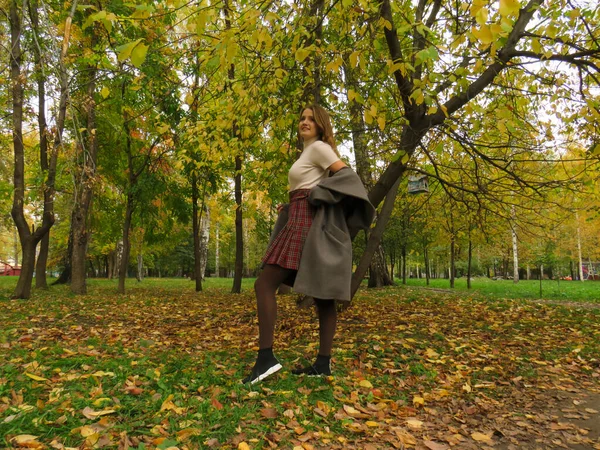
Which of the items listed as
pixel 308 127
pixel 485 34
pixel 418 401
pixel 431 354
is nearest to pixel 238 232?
pixel 431 354

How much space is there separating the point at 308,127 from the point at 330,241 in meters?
0.94

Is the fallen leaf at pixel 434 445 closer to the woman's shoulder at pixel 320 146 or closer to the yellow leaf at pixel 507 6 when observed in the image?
the woman's shoulder at pixel 320 146

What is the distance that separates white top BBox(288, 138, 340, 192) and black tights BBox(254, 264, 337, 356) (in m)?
0.69

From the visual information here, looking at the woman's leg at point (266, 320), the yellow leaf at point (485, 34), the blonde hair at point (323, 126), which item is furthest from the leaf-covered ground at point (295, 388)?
the yellow leaf at point (485, 34)

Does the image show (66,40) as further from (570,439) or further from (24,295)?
(24,295)

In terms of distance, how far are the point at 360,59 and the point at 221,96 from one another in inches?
121

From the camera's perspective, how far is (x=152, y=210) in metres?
11.5

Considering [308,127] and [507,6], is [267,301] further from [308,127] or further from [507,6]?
[507,6]

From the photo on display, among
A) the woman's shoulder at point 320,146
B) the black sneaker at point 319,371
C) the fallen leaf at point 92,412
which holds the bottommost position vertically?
the fallen leaf at point 92,412

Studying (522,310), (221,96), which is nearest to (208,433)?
(221,96)

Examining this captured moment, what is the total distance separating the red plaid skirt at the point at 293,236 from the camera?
283cm

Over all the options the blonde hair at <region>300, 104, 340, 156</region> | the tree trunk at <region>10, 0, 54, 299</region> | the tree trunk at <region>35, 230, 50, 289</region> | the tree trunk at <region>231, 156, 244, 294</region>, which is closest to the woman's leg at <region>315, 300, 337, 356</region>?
the blonde hair at <region>300, 104, 340, 156</region>

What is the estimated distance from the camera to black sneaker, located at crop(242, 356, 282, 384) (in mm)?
2834

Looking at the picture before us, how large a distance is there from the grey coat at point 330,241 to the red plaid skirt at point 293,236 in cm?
6
